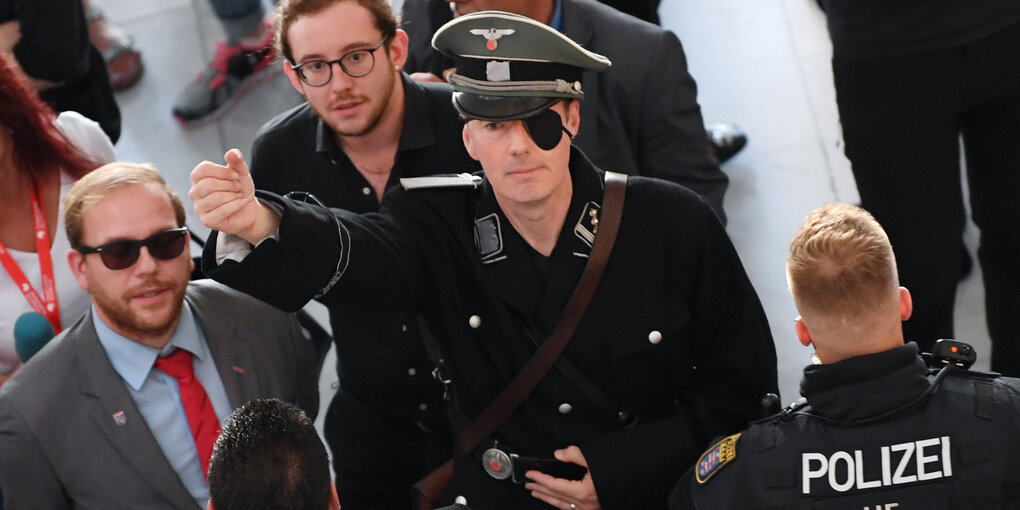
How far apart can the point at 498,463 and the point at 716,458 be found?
0.50 metres

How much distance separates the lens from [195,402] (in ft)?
9.45

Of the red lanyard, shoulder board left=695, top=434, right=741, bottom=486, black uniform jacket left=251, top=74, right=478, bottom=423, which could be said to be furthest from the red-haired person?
shoulder board left=695, top=434, right=741, bottom=486

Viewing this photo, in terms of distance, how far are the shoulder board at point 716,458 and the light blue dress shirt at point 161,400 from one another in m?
1.16

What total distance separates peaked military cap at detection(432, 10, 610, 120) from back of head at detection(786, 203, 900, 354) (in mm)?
563

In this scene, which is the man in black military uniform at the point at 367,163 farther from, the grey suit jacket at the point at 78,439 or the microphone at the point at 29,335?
the microphone at the point at 29,335

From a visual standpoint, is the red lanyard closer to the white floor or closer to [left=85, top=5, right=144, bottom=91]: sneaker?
the white floor

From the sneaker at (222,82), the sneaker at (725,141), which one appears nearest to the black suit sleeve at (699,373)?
the sneaker at (725,141)

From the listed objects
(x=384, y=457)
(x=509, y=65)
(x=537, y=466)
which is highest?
(x=509, y=65)

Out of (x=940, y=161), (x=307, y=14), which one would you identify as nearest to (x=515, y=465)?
(x=307, y=14)

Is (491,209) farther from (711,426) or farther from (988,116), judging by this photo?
(988,116)

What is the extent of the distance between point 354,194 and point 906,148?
1.46 metres

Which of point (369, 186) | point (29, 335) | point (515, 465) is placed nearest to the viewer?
point (515, 465)

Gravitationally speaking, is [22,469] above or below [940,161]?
below

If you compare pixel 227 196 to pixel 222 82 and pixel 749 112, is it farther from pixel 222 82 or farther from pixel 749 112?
pixel 222 82
